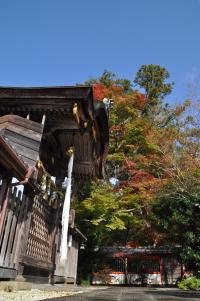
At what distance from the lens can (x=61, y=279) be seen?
37.8ft

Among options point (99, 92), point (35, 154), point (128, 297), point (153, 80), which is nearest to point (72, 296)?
point (128, 297)

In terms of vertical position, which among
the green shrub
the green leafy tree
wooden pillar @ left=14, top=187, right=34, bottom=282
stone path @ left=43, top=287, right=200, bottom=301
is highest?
the green leafy tree

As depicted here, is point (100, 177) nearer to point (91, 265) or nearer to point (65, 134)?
point (65, 134)

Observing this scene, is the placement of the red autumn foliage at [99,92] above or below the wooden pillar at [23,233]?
above

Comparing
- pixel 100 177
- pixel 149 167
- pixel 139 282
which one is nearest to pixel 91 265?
pixel 139 282

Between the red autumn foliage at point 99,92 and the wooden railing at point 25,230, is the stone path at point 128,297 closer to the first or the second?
the wooden railing at point 25,230

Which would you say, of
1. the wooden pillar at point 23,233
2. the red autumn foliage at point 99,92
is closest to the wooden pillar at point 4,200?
the wooden pillar at point 23,233

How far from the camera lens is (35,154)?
6.87m

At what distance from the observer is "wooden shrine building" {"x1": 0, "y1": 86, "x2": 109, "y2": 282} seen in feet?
19.8

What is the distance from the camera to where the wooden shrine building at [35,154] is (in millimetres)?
6023

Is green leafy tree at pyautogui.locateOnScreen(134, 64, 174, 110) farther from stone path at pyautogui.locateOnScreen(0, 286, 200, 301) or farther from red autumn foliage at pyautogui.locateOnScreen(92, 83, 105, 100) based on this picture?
stone path at pyautogui.locateOnScreen(0, 286, 200, 301)

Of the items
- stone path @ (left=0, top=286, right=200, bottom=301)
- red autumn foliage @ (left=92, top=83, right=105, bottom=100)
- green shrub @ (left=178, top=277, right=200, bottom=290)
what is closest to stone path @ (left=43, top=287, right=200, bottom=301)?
stone path @ (left=0, top=286, right=200, bottom=301)

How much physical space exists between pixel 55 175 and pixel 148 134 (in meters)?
16.1

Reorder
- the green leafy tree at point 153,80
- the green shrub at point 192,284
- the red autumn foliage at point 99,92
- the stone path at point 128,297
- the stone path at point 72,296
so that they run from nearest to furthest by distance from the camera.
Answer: the stone path at point 72,296 → the stone path at point 128,297 → the green shrub at point 192,284 → the red autumn foliage at point 99,92 → the green leafy tree at point 153,80
